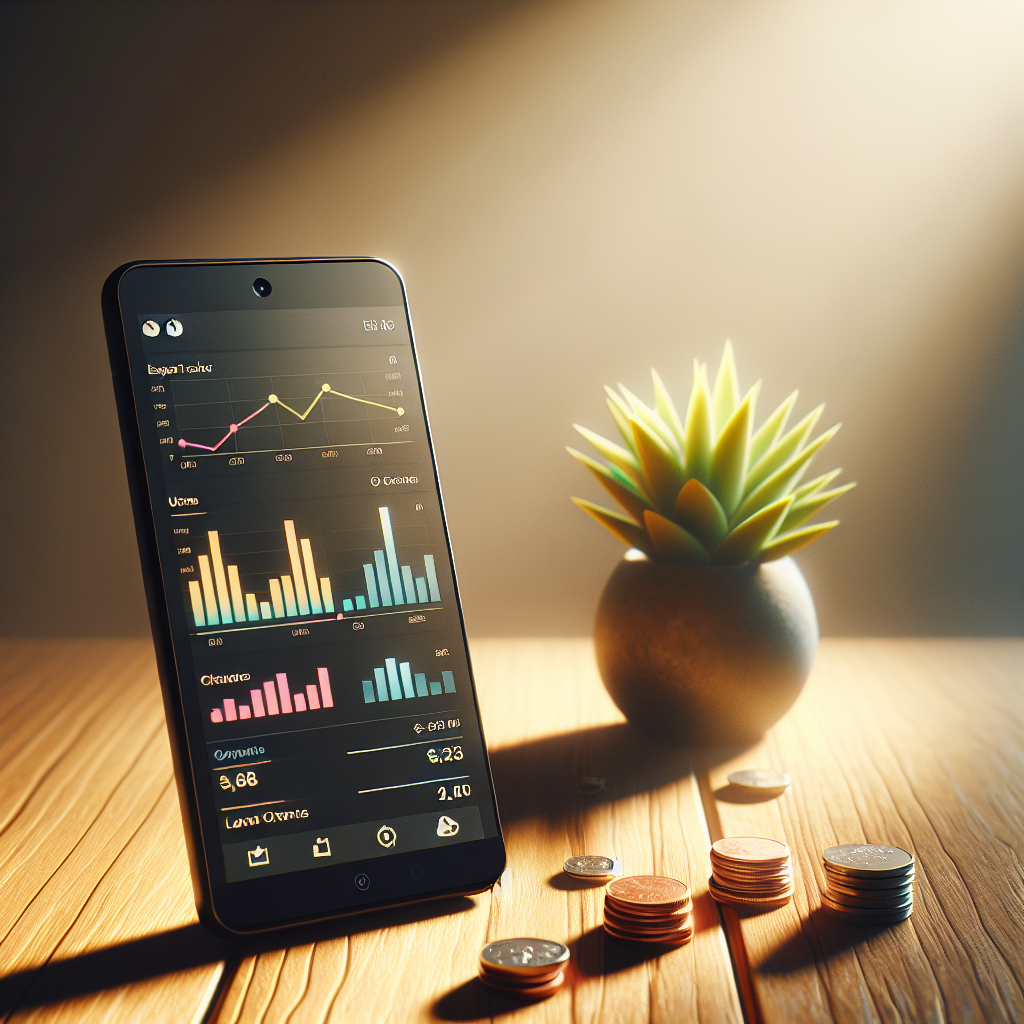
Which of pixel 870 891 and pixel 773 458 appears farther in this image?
pixel 773 458

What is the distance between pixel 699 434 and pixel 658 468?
4 cm

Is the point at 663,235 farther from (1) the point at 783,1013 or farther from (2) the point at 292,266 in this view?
(1) the point at 783,1013

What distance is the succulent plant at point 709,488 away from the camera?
0.69 m

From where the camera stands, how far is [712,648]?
68cm

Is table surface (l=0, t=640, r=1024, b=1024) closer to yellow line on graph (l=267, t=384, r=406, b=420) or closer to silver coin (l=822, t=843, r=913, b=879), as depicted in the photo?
silver coin (l=822, t=843, r=913, b=879)

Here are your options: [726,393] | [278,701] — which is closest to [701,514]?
[726,393]

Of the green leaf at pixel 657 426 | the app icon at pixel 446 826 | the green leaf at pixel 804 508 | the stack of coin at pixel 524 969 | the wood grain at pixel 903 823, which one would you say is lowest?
the wood grain at pixel 903 823

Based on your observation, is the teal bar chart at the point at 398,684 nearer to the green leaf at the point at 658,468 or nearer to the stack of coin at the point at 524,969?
the stack of coin at the point at 524,969

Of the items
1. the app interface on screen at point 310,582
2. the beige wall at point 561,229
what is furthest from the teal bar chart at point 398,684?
the beige wall at point 561,229

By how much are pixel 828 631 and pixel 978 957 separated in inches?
43.9

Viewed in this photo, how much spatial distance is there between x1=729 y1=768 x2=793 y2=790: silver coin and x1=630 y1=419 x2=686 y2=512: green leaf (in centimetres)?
21

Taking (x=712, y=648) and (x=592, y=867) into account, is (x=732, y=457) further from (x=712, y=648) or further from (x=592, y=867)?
(x=592, y=867)

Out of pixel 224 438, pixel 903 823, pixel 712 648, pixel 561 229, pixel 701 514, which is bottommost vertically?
pixel 903 823

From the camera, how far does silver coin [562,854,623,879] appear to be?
494 millimetres
